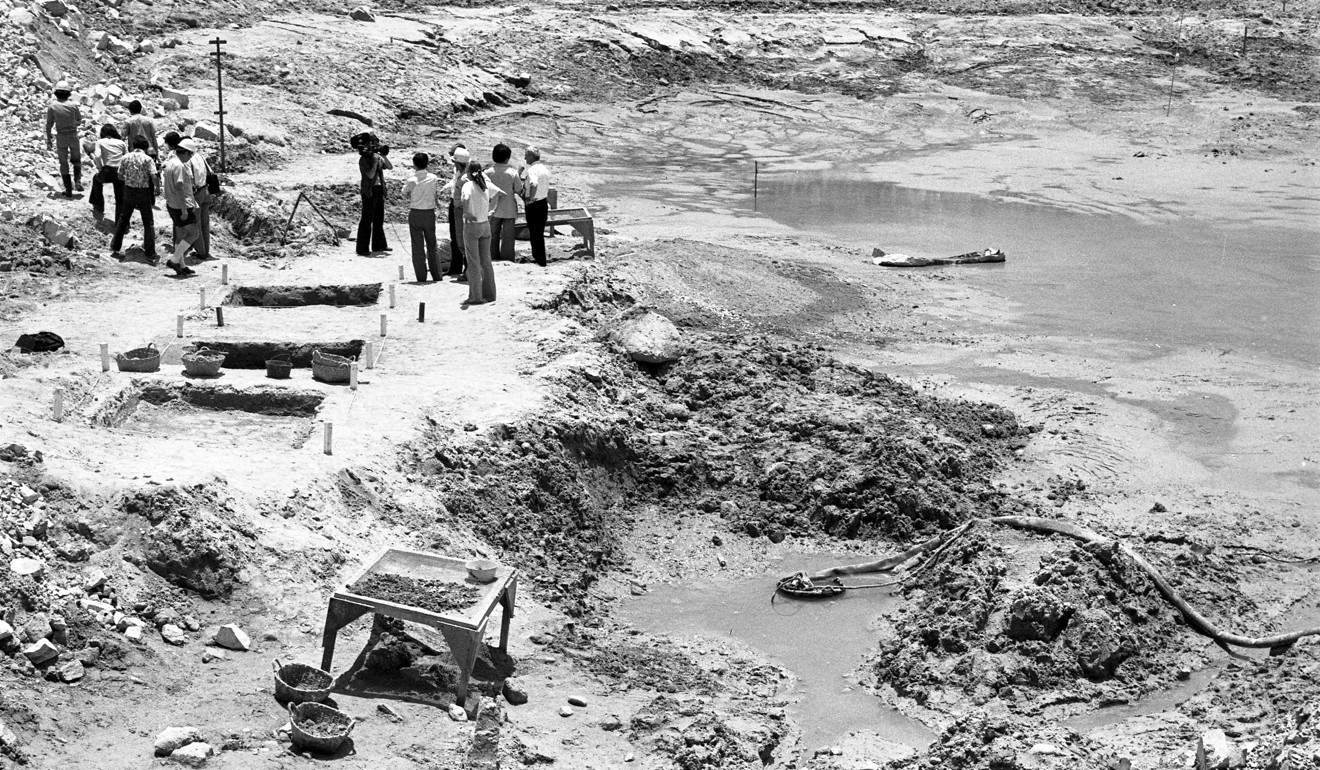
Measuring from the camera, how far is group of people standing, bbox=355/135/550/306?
14141 millimetres

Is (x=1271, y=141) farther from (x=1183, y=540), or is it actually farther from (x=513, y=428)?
(x=513, y=428)

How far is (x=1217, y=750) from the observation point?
24.7 ft

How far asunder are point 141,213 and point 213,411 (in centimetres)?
499

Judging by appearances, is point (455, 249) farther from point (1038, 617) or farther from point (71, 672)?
point (71, 672)

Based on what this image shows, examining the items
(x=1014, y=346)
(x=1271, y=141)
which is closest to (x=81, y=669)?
(x=1014, y=346)

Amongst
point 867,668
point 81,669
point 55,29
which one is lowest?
point 867,668

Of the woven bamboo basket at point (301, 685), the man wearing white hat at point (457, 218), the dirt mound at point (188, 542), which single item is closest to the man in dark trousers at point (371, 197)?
the man wearing white hat at point (457, 218)

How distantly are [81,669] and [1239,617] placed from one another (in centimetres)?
723

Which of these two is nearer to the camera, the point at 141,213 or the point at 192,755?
the point at 192,755

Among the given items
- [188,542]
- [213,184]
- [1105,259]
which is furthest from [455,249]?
[1105,259]

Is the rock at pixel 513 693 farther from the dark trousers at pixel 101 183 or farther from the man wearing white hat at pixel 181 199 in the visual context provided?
the dark trousers at pixel 101 183

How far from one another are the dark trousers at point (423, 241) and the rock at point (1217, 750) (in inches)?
371

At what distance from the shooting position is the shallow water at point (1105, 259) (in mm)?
16500

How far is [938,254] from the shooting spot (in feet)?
63.7
